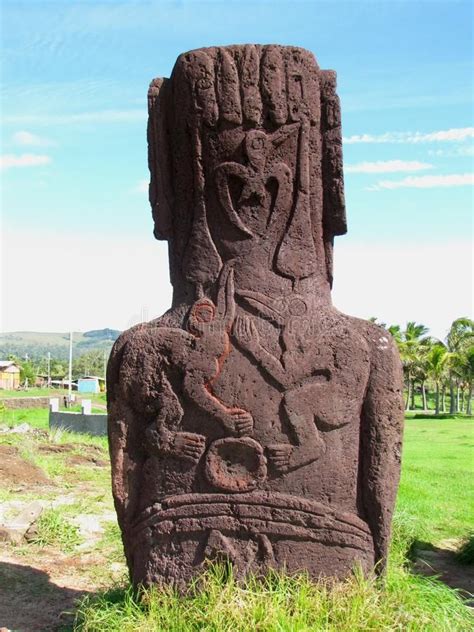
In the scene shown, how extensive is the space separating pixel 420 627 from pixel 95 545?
11.7 feet

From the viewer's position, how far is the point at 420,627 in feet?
9.58

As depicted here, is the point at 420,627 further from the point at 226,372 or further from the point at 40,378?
the point at 40,378

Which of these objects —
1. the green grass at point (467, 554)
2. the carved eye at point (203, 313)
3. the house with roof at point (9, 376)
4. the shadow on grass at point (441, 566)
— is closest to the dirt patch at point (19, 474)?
the shadow on grass at point (441, 566)

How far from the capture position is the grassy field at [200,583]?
2.96m

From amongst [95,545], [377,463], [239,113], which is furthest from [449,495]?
[239,113]

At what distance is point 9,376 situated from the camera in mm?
56188

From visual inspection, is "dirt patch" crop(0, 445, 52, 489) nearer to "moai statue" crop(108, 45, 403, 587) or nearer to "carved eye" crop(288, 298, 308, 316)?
"moai statue" crop(108, 45, 403, 587)

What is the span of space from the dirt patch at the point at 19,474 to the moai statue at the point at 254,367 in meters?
5.02

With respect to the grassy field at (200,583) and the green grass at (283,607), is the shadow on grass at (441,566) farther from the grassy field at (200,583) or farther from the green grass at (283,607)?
the green grass at (283,607)

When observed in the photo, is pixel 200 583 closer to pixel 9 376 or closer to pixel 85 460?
pixel 85 460

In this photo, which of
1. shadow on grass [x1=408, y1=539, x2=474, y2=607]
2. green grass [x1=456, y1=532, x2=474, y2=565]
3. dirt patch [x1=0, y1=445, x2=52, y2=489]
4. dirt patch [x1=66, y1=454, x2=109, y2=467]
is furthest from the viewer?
dirt patch [x1=66, y1=454, x2=109, y2=467]

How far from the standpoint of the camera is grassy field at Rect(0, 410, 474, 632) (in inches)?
117

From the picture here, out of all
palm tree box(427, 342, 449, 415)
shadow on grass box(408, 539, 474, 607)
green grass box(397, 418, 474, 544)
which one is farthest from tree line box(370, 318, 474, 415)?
shadow on grass box(408, 539, 474, 607)

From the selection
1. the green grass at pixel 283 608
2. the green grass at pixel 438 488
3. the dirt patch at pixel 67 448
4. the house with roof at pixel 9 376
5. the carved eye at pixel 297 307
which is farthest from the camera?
the house with roof at pixel 9 376
